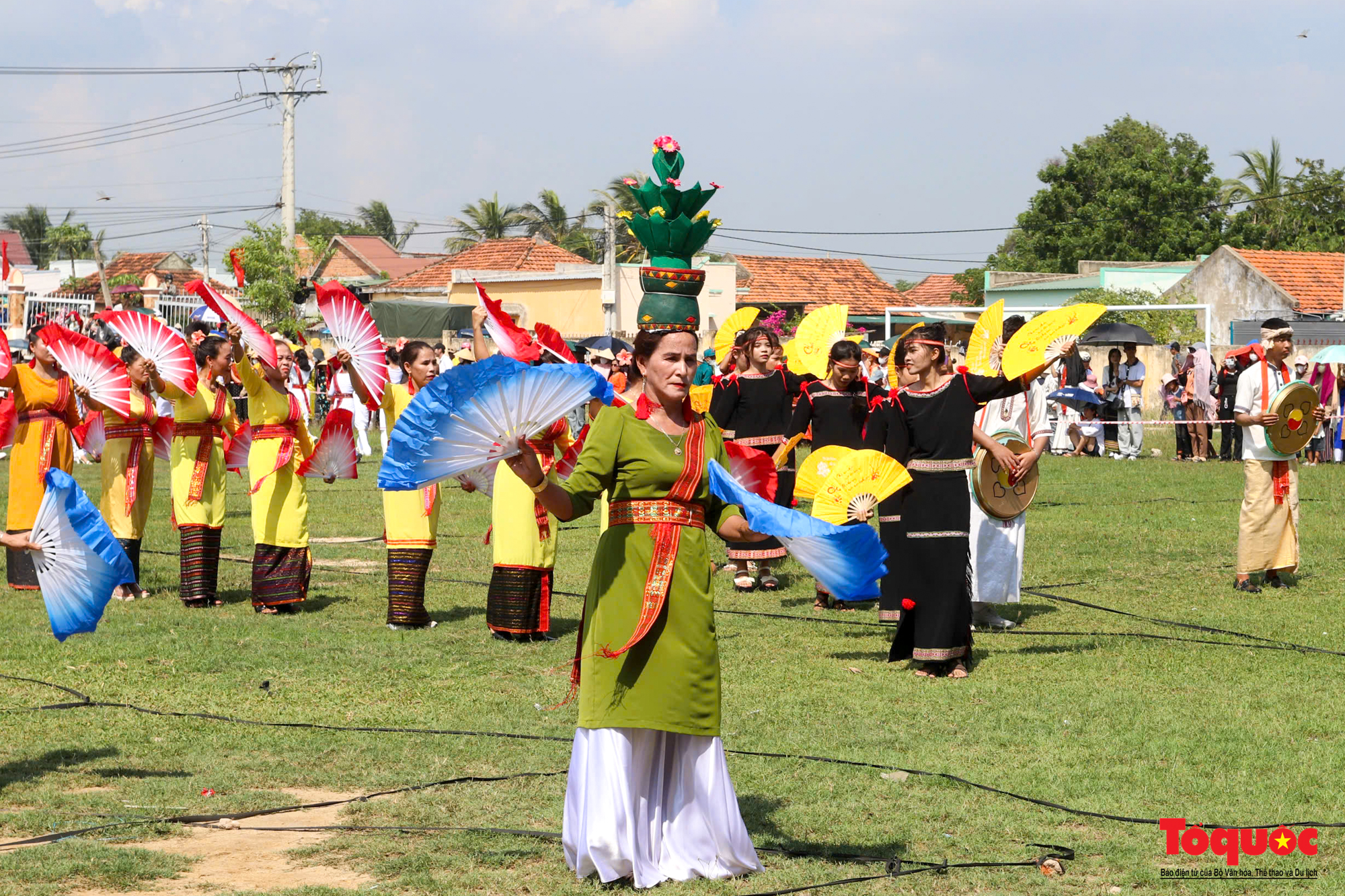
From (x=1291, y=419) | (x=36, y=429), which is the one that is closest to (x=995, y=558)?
(x=1291, y=419)

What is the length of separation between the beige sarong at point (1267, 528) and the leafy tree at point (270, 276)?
91.3 feet

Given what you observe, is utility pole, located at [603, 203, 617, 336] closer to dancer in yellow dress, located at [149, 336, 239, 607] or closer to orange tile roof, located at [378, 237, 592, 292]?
orange tile roof, located at [378, 237, 592, 292]

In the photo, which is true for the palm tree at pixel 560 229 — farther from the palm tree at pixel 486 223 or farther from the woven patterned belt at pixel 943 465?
the woven patterned belt at pixel 943 465

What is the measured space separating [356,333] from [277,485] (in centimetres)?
131

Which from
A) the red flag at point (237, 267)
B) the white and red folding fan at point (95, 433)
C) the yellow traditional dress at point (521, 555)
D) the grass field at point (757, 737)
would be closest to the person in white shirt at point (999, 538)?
the grass field at point (757, 737)

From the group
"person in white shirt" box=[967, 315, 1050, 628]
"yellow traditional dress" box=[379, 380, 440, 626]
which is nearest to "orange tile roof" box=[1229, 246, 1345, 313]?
"person in white shirt" box=[967, 315, 1050, 628]

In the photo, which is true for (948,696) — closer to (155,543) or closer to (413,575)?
(413,575)

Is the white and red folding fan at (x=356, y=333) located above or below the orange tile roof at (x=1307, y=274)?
below

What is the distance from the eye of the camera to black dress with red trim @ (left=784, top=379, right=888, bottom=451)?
11.1 m

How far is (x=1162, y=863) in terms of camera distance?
16.5 feet

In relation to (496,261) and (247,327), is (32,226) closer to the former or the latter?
(496,261)

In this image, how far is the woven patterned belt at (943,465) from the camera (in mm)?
8031

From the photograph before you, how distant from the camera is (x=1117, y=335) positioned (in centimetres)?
2584

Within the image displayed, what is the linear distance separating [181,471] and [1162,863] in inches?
303
